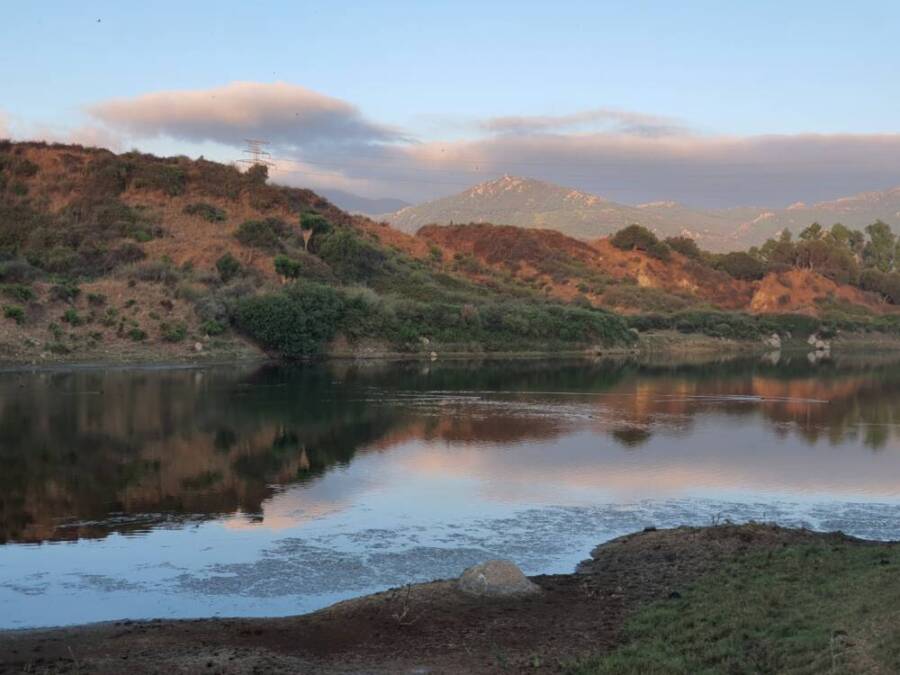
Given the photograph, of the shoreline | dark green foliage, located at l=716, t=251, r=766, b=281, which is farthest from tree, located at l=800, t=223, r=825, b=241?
the shoreline

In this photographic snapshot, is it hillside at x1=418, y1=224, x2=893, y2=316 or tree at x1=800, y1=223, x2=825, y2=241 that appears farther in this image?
tree at x1=800, y1=223, x2=825, y2=241

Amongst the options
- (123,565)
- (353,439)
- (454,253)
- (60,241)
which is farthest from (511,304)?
(123,565)

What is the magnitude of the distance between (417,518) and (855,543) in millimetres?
9146

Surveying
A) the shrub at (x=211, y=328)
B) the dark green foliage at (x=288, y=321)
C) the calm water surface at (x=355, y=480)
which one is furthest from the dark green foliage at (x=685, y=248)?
the calm water surface at (x=355, y=480)

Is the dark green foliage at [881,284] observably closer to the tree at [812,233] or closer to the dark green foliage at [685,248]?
the tree at [812,233]

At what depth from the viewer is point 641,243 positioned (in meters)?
134

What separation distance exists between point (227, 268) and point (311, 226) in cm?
1599

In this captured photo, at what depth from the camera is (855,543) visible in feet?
58.6

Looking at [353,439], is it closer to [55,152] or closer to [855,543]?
[855,543]

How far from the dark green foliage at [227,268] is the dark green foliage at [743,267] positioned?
83172 millimetres

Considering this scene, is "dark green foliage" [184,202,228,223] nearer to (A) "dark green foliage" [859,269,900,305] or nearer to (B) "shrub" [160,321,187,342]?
(B) "shrub" [160,321,187,342]

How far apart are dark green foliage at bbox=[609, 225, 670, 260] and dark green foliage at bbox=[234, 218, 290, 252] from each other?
64.7 meters

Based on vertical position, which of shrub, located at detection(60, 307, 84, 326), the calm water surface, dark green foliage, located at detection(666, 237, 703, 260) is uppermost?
dark green foliage, located at detection(666, 237, 703, 260)

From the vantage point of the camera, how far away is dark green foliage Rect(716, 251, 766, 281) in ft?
436
